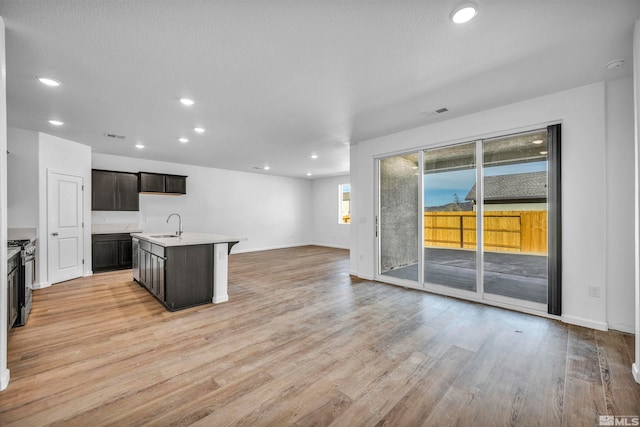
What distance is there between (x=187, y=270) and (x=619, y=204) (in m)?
5.01

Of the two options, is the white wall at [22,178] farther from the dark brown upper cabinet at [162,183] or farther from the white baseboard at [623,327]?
the white baseboard at [623,327]

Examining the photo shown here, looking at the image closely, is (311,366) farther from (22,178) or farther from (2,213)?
(22,178)

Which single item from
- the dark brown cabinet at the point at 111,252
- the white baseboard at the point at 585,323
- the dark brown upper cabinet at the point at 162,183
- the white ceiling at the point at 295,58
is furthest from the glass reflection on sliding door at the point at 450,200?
the dark brown cabinet at the point at 111,252

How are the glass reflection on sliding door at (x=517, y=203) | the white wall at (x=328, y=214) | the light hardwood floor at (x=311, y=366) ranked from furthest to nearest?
the white wall at (x=328, y=214)
the glass reflection on sliding door at (x=517, y=203)
the light hardwood floor at (x=311, y=366)

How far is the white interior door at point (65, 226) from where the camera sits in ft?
15.4

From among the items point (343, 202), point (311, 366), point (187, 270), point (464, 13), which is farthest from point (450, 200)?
point (343, 202)

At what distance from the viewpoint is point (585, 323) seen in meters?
2.93

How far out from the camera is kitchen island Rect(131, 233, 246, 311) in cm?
351

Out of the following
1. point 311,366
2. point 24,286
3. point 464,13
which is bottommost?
point 311,366

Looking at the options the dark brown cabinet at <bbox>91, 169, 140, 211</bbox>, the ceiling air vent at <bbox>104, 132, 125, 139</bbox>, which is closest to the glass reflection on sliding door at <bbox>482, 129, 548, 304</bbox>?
the ceiling air vent at <bbox>104, 132, 125, 139</bbox>

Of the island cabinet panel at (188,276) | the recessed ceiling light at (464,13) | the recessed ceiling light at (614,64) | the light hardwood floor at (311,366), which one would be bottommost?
the light hardwood floor at (311,366)

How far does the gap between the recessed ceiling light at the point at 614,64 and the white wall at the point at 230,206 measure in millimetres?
8088

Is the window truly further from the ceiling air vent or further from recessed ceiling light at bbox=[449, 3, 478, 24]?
recessed ceiling light at bbox=[449, 3, 478, 24]

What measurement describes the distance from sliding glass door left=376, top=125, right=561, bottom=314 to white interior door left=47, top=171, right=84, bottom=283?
5647mm
